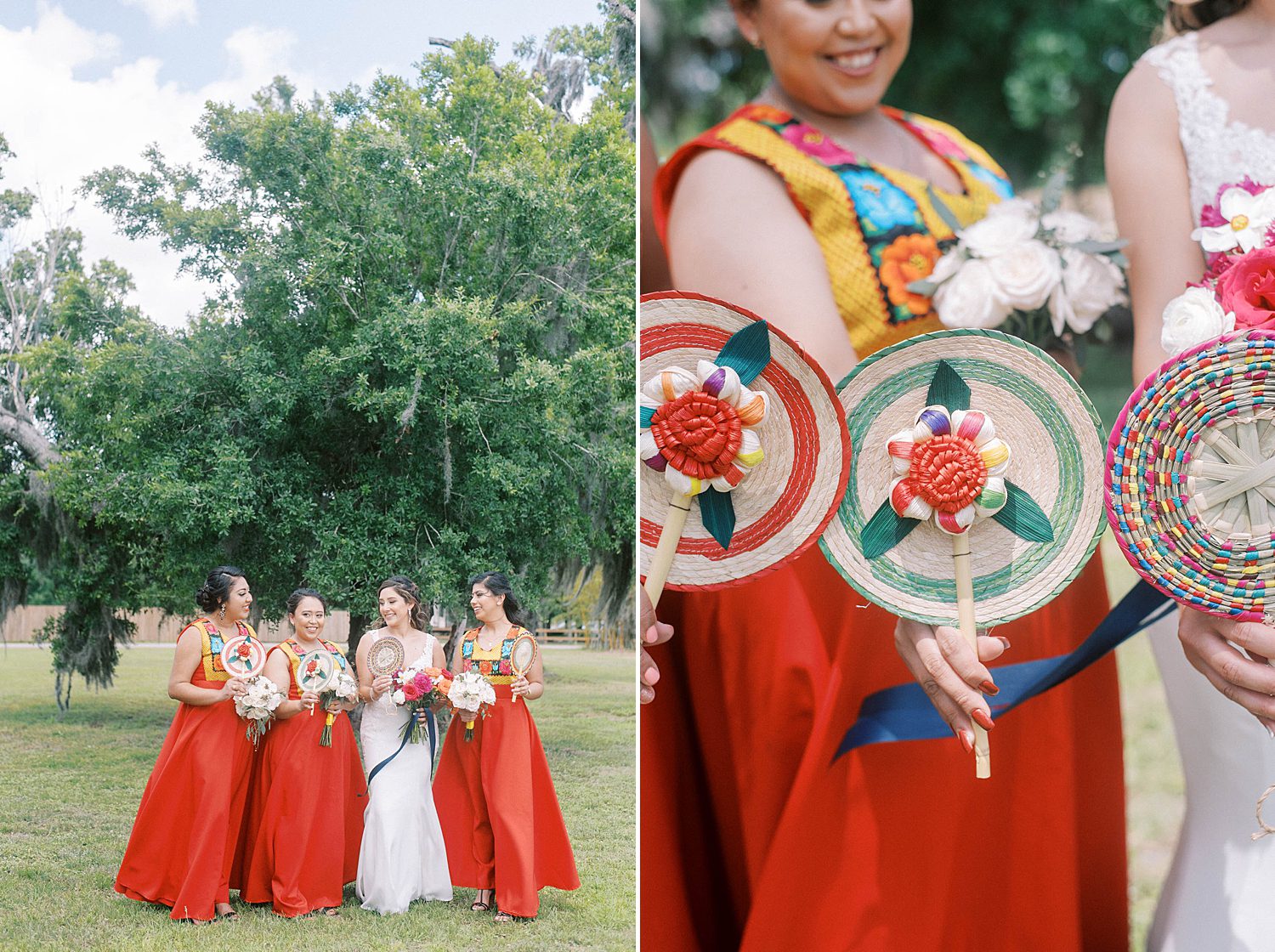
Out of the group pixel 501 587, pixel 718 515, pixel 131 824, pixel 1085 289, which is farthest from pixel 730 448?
pixel 131 824

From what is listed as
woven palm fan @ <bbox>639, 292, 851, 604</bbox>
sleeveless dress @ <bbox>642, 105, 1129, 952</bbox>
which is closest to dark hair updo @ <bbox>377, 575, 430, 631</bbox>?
sleeveless dress @ <bbox>642, 105, 1129, 952</bbox>

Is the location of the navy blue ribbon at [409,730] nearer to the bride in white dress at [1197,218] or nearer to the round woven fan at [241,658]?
the round woven fan at [241,658]

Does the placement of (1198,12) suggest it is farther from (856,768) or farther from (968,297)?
(856,768)

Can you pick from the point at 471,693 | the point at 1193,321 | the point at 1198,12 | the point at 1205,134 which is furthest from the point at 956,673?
the point at 471,693

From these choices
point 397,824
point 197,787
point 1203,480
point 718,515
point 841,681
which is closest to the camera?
point 1203,480

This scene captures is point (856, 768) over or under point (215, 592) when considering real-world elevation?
under

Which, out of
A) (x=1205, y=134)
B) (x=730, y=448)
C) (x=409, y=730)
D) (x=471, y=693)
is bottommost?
(x=409, y=730)

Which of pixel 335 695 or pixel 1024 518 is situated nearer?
pixel 1024 518

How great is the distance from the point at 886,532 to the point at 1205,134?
0.79 meters

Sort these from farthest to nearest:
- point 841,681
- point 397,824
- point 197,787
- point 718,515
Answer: point 397,824 < point 197,787 < point 841,681 < point 718,515

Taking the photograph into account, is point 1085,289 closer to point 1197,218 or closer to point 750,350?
point 1197,218

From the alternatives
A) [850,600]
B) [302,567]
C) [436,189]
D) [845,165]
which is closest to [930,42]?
[845,165]

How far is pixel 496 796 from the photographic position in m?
2.77

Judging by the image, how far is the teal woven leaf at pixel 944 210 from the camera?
168 cm
